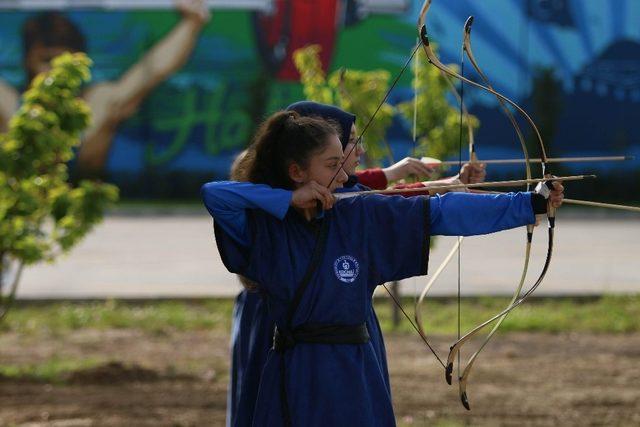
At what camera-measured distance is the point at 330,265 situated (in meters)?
3.60

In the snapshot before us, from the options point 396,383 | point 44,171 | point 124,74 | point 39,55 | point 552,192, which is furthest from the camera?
point 39,55

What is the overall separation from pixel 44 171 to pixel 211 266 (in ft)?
22.4

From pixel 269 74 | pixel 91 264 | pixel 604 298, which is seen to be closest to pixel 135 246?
pixel 91 264

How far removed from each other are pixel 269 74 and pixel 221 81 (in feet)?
4.39

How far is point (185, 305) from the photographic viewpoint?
1136 centimetres

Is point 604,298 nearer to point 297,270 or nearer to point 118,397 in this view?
point 118,397

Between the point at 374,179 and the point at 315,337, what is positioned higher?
the point at 374,179

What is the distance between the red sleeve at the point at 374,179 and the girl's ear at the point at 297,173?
105 centimetres

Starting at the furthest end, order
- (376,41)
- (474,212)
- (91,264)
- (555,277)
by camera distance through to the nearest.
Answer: (376,41), (91,264), (555,277), (474,212)

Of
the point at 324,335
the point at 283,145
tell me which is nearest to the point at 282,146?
the point at 283,145

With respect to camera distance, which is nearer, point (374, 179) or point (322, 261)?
point (322, 261)

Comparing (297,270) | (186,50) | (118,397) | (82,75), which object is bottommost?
Answer: (118,397)

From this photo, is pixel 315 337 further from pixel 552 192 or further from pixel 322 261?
pixel 552 192

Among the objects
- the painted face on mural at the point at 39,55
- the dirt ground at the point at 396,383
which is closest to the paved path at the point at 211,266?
the dirt ground at the point at 396,383
